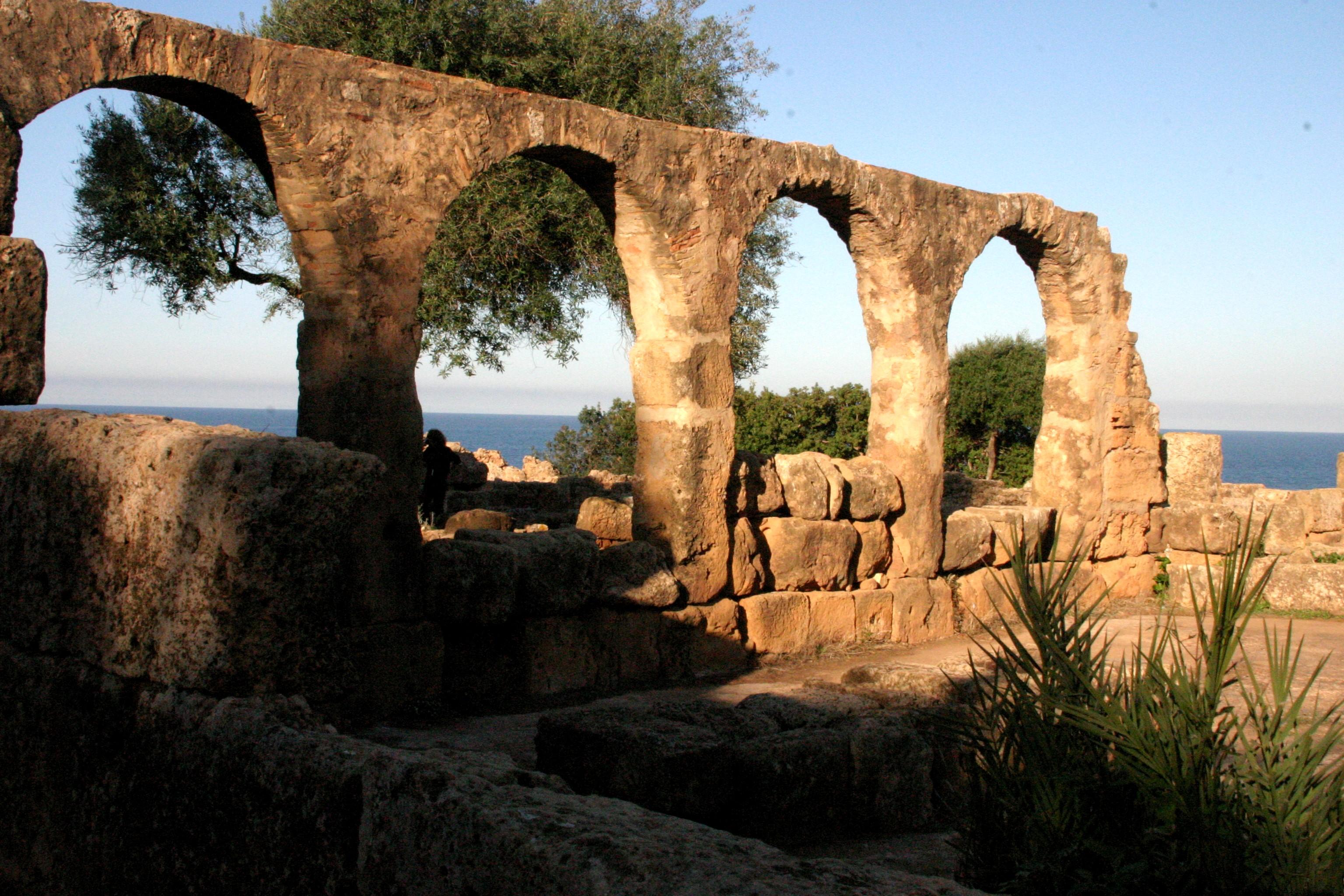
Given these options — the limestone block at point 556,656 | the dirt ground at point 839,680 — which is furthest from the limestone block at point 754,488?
the limestone block at point 556,656

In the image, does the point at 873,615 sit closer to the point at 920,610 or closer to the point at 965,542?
the point at 920,610

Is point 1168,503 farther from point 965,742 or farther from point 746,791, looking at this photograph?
point 965,742

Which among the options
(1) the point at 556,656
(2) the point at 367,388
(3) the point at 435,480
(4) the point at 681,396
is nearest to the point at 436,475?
(3) the point at 435,480

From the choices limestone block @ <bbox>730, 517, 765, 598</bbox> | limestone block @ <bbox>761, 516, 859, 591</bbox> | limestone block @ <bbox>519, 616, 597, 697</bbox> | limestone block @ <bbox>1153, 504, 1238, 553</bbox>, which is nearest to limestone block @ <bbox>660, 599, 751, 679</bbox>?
limestone block @ <bbox>730, 517, 765, 598</bbox>

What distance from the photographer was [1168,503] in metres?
13.6

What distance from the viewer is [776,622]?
7.83m

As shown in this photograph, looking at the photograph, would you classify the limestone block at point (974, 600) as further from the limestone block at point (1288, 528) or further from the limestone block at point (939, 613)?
the limestone block at point (1288, 528)

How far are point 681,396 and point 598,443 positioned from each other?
11467 mm

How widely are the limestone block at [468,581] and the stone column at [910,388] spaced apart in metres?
3.58

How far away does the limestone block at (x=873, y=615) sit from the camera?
8328 millimetres

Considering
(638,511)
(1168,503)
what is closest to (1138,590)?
(1168,503)

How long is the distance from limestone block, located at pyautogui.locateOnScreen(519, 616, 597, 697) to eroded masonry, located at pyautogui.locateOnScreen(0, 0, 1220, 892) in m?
0.02

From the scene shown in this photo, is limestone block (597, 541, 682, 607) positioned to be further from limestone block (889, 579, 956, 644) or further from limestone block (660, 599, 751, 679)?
limestone block (889, 579, 956, 644)

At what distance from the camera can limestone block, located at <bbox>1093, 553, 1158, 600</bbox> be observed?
10750 millimetres
